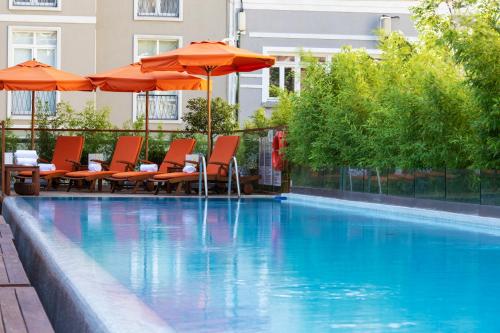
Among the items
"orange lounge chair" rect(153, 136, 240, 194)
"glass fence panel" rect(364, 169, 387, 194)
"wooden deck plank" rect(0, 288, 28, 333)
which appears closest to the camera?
"wooden deck plank" rect(0, 288, 28, 333)

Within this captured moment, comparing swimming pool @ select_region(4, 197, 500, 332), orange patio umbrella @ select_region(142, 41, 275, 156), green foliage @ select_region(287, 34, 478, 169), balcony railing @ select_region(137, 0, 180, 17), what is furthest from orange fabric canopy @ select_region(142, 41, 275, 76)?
balcony railing @ select_region(137, 0, 180, 17)

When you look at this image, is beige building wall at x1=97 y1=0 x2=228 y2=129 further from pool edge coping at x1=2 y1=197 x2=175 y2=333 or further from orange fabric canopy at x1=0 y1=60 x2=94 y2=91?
pool edge coping at x1=2 y1=197 x2=175 y2=333

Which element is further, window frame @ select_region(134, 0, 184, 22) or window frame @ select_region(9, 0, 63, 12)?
window frame @ select_region(134, 0, 184, 22)

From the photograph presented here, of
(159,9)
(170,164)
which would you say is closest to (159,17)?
Answer: (159,9)

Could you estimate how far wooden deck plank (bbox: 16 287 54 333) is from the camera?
4.82 metres

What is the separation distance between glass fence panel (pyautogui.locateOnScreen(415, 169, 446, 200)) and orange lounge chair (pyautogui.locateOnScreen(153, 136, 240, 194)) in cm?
445

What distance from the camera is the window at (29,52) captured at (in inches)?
1064

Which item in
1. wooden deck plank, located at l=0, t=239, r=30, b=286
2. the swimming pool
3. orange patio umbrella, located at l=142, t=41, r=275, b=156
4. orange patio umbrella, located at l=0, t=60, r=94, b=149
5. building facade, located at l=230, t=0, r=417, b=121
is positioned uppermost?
building facade, located at l=230, t=0, r=417, b=121

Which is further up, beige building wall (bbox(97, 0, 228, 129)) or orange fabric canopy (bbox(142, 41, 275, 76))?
beige building wall (bbox(97, 0, 228, 129))

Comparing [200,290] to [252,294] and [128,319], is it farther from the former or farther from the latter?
[128,319]

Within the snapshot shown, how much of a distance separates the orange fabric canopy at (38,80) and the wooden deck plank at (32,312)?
13286 millimetres

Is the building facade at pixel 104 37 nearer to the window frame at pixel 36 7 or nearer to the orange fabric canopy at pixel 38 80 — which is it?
the window frame at pixel 36 7

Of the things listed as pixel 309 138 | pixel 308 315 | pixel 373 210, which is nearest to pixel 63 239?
pixel 308 315

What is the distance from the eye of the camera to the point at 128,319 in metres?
4.93
